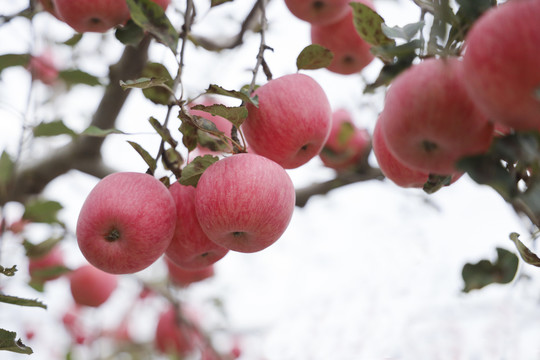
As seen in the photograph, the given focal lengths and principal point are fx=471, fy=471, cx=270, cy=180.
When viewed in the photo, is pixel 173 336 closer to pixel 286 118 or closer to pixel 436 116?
A: pixel 286 118

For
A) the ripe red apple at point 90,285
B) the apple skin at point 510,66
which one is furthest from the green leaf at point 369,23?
the ripe red apple at point 90,285

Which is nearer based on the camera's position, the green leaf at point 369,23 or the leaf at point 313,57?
the green leaf at point 369,23

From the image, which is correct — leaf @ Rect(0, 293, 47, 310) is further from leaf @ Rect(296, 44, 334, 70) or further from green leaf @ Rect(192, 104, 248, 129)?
leaf @ Rect(296, 44, 334, 70)

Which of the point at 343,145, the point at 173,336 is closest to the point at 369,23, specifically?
the point at 343,145

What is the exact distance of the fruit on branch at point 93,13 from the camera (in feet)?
2.42

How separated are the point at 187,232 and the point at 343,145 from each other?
2.52 ft

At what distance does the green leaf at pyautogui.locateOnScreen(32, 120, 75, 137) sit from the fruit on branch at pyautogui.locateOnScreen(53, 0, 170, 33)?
0.32m

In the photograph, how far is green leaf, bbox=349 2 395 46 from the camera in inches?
24.2

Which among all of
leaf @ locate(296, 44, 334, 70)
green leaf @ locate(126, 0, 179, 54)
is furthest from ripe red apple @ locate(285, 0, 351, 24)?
green leaf @ locate(126, 0, 179, 54)

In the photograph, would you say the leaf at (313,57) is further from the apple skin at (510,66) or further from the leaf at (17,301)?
the leaf at (17,301)

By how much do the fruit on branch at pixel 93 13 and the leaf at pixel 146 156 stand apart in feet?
0.72

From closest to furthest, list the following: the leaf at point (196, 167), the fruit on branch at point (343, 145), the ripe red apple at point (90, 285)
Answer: the leaf at point (196, 167)
the fruit on branch at point (343, 145)
the ripe red apple at point (90, 285)

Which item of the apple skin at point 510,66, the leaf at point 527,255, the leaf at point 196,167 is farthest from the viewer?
the leaf at point 196,167

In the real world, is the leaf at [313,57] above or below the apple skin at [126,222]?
above
